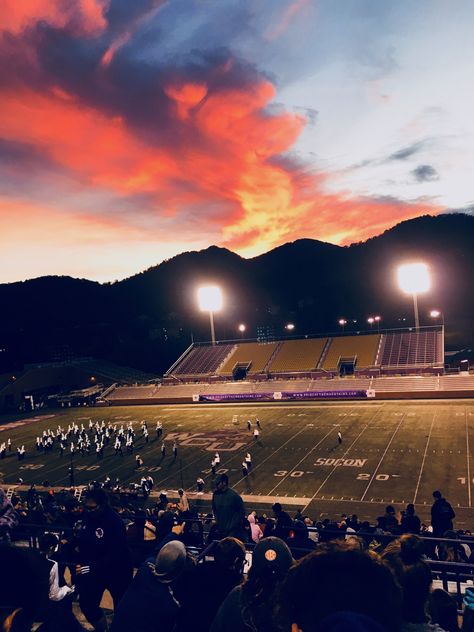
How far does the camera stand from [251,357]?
60.2 m

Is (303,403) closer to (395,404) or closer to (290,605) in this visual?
(395,404)

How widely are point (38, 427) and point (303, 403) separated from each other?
2491 centimetres

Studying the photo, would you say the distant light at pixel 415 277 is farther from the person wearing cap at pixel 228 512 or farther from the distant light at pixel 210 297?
the person wearing cap at pixel 228 512

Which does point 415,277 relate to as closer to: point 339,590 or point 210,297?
point 210,297

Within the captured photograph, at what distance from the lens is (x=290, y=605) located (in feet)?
6.09

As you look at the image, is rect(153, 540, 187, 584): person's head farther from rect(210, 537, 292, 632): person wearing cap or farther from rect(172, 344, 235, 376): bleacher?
rect(172, 344, 235, 376): bleacher

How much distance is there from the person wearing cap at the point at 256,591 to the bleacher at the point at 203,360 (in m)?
56.1

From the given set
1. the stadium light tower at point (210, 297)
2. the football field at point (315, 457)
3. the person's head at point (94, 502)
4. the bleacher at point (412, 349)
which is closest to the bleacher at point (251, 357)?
the stadium light tower at point (210, 297)

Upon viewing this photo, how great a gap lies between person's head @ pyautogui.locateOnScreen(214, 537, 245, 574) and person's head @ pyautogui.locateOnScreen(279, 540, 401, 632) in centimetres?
178

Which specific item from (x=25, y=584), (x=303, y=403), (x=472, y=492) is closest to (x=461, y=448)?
(x=472, y=492)

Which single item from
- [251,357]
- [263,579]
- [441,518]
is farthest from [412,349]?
[263,579]

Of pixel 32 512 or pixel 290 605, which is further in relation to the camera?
pixel 32 512

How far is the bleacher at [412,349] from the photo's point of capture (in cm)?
4988

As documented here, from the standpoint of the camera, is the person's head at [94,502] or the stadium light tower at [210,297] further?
the stadium light tower at [210,297]
